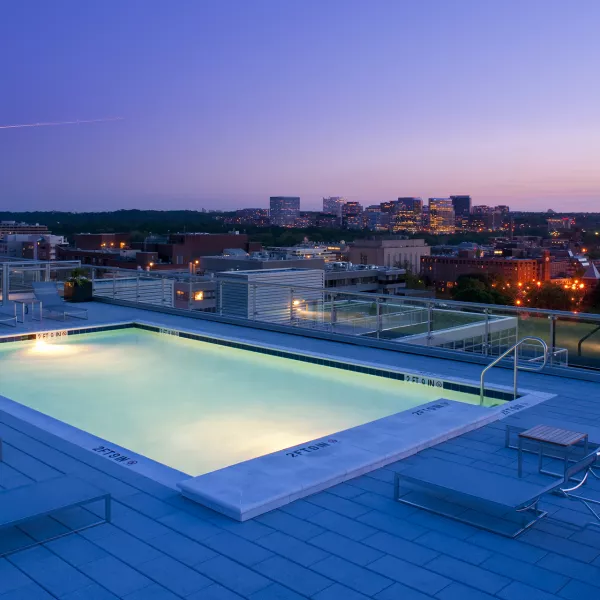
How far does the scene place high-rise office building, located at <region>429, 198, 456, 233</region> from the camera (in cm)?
9068

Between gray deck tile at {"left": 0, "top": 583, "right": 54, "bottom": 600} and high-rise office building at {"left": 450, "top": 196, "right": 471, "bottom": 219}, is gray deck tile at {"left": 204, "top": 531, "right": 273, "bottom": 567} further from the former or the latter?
high-rise office building at {"left": 450, "top": 196, "right": 471, "bottom": 219}

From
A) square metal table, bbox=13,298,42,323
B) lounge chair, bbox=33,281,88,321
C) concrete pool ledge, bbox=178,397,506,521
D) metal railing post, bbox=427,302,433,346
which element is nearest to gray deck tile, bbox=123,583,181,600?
concrete pool ledge, bbox=178,397,506,521

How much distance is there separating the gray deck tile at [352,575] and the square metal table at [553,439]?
1.40 metres

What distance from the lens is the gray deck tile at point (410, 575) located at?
2799mm

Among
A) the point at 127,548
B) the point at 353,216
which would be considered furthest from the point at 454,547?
the point at 353,216

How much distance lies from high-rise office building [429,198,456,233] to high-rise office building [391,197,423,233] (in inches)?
63.2

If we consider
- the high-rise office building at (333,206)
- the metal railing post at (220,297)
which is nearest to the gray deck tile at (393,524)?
the metal railing post at (220,297)

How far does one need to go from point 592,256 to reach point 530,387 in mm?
79271

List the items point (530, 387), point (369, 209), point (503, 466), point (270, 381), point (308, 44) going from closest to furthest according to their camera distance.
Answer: point (503, 466) < point (530, 387) < point (270, 381) < point (308, 44) < point (369, 209)

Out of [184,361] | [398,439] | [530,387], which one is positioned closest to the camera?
[398,439]

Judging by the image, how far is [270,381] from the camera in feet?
24.6

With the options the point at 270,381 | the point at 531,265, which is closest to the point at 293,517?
the point at 270,381

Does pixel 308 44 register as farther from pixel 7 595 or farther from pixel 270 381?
pixel 7 595

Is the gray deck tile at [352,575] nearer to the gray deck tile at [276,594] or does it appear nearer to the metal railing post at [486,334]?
the gray deck tile at [276,594]
